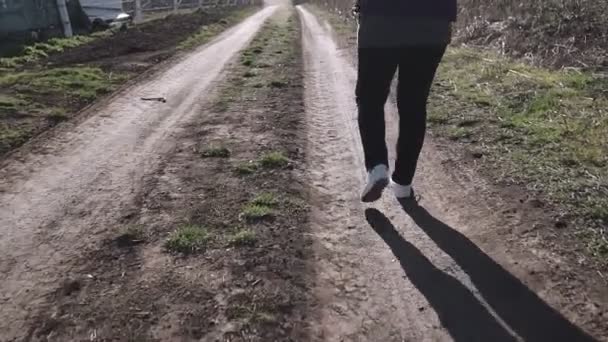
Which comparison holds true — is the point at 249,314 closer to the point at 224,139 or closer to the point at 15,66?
the point at 224,139

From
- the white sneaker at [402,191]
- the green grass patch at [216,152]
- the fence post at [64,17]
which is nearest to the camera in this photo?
the white sneaker at [402,191]

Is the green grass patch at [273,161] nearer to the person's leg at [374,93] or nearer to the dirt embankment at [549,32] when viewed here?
the person's leg at [374,93]

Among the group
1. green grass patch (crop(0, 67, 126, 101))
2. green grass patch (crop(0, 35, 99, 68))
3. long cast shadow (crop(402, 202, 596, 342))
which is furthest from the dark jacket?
green grass patch (crop(0, 35, 99, 68))

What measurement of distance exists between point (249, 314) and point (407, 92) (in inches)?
63.5

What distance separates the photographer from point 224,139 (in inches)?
189

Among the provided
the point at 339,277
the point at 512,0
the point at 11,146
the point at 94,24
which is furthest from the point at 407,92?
the point at 94,24

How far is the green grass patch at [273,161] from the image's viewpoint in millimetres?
4074

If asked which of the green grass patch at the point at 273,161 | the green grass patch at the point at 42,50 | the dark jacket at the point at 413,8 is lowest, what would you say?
the green grass patch at the point at 42,50

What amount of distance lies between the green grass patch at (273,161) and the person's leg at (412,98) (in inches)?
37.5

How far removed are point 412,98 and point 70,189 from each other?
2.33 metres

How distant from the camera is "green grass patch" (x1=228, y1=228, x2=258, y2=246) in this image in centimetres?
287

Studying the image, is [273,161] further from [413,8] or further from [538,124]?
[538,124]

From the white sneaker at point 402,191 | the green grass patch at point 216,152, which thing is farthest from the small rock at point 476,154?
the green grass patch at point 216,152

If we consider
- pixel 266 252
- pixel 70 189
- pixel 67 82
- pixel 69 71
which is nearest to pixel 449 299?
pixel 266 252
